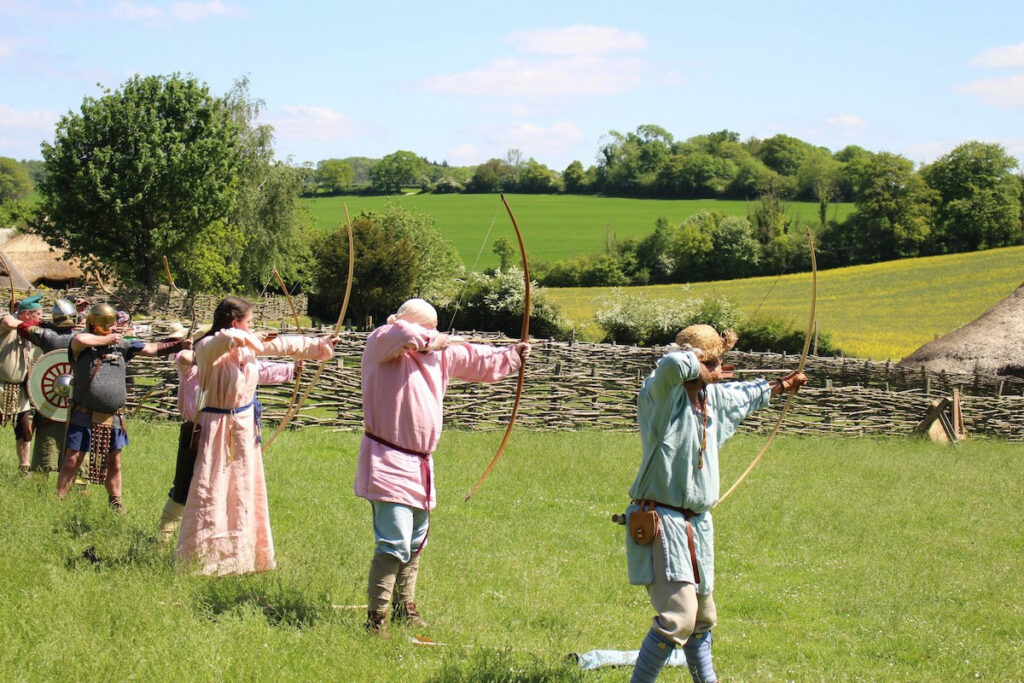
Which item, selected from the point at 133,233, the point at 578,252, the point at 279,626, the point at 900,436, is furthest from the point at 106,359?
the point at 578,252

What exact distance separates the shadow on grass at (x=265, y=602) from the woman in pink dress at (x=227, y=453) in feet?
0.70

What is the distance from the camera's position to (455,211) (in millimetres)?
77000

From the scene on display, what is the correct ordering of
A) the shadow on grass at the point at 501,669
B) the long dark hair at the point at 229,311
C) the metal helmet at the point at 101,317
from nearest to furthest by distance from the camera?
the shadow on grass at the point at 501,669 < the long dark hair at the point at 229,311 < the metal helmet at the point at 101,317

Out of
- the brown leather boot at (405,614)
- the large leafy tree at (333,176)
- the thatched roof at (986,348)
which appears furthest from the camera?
the large leafy tree at (333,176)

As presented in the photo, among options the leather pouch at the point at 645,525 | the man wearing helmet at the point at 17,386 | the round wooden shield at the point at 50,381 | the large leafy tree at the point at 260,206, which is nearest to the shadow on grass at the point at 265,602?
the leather pouch at the point at 645,525

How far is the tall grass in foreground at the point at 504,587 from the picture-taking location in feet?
14.8

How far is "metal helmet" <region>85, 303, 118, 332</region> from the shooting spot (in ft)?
21.9

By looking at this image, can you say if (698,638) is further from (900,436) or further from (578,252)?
(578,252)

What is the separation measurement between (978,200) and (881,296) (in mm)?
15570

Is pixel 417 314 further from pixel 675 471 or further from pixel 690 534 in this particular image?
pixel 690 534

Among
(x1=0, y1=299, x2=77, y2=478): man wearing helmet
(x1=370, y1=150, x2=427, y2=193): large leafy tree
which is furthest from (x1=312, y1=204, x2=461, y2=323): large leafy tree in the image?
(x1=370, y1=150, x2=427, y2=193): large leafy tree

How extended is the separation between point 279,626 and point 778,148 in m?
88.9

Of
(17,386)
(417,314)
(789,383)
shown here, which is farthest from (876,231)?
(417,314)

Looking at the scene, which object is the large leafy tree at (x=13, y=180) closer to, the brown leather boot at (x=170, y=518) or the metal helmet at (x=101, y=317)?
the metal helmet at (x=101, y=317)
